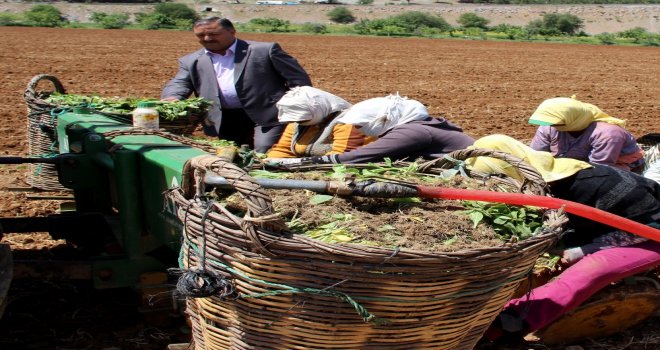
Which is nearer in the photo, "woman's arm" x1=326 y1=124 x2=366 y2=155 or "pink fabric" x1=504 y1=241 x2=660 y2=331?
"pink fabric" x1=504 y1=241 x2=660 y2=331

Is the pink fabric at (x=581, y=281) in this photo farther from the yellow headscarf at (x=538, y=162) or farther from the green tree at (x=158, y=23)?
the green tree at (x=158, y=23)

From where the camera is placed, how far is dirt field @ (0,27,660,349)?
11625 mm

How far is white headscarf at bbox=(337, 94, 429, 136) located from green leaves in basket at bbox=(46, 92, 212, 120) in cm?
123

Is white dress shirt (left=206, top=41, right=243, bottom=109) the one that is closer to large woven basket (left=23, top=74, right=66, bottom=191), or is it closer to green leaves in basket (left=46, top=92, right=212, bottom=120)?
green leaves in basket (left=46, top=92, right=212, bottom=120)

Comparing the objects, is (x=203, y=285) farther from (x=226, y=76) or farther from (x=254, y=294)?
(x=226, y=76)

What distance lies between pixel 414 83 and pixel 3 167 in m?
12.0

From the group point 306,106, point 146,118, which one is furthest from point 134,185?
point 306,106

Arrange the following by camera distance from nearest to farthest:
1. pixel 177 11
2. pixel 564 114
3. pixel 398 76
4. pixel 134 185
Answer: pixel 134 185
pixel 564 114
pixel 398 76
pixel 177 11

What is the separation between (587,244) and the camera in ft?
13.4

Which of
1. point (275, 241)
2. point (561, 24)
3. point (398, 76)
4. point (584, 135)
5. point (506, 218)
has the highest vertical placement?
point (275, 241)

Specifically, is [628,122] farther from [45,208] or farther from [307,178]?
[307,178]

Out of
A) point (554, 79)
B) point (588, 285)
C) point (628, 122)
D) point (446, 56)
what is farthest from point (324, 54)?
point (588, 285)

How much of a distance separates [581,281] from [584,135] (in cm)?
177

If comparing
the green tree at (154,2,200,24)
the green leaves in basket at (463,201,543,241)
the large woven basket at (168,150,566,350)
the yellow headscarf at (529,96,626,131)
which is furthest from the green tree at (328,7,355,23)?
the large woven basket at (168,150,566,350)
